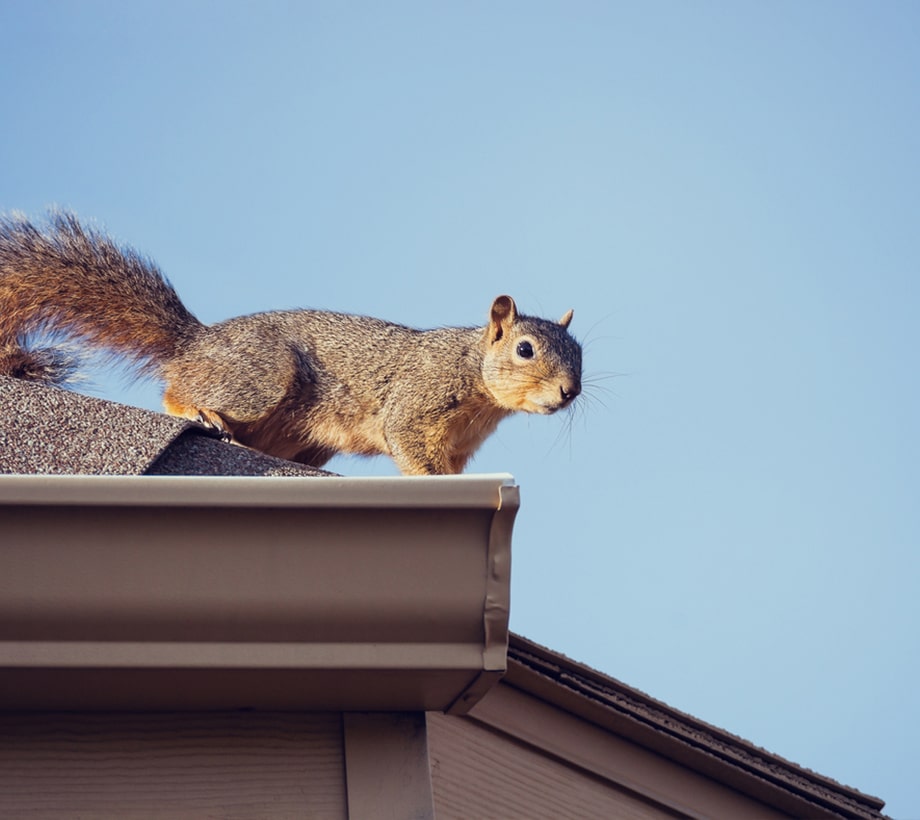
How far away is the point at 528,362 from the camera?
16.5 feet

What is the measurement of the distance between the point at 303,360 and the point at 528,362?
0.91 metres

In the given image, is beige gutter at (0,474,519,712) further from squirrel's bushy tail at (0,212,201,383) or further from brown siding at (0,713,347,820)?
squirrel's bushy tail at (0,212,201,383)

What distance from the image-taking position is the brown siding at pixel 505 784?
5.98 feet

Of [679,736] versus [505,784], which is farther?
[679,736]

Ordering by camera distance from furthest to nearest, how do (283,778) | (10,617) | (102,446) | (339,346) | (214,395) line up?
1. (339,346)
2. (214,395)
3. (102,446)
4. (283,778)
5. (10,617)

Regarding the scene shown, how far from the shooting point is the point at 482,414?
16.6ft

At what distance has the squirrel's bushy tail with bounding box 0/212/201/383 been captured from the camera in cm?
314

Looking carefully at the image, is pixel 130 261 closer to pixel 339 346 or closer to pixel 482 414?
pixel 339 346

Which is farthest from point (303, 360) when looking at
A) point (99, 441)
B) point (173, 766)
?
point (173, 766)

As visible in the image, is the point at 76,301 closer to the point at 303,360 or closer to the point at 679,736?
the point at 303,360

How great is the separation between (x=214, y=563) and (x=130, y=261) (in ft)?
10.2

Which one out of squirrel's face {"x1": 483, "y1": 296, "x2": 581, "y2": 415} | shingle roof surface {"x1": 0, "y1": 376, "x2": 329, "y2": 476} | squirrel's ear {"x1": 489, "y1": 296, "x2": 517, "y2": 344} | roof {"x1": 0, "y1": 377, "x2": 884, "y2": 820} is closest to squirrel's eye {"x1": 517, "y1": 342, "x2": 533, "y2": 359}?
squirrel's face {"x1": 483, "y1": 296, "x2": 581, "y2": 415}

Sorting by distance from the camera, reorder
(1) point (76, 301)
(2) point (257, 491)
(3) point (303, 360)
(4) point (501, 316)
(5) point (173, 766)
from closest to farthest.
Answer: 1. (2) point (257, 491)
2. (5) point (173, 766)
3. (1) point (76, 301)
4. (3) point (303, 360)
5. (4) point (501, 316)

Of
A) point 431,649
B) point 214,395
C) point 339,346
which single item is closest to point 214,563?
point 431,649
